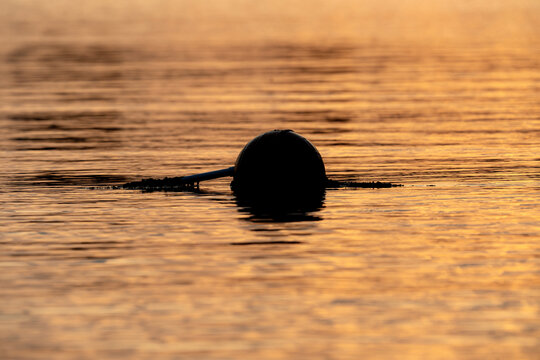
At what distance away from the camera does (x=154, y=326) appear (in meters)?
13.8

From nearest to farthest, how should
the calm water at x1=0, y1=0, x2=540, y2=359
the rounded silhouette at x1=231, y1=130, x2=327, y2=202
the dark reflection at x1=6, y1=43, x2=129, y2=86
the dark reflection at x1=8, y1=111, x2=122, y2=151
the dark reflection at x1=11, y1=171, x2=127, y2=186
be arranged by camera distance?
the calm water at x1=0, y1=0, x2=540, y2=359
the rounded silhouette at x1=231, y1=130, x2=327, y2=202
the dark reflection at x1=11, y1=171, x2=127, y2=186
the dark reflection at x1=8, y1=111, x2=122, y2=151
the dark reflection at x1=6, y1=43, x2=129, y2=86

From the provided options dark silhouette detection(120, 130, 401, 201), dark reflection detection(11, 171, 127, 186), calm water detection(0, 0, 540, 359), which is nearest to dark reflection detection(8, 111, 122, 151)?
calm water detection(0, 0, 540, 359)

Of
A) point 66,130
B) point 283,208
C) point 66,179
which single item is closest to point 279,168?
point 283,208

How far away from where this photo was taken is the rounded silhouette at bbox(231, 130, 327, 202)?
23656 mm

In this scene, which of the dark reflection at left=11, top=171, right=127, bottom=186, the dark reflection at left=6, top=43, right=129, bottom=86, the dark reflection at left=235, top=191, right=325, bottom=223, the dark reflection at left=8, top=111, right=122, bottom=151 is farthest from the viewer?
the dark reflection at left=6, top=43, right=129, bottom=86

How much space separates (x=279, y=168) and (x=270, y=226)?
146 inches

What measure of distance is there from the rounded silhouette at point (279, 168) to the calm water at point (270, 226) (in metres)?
0.74

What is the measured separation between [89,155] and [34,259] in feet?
41.1

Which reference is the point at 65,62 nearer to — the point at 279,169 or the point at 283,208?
the point at 279,169

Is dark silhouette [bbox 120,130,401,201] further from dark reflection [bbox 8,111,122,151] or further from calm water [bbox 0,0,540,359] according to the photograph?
dark reflection [bbox 8,111,122,151]

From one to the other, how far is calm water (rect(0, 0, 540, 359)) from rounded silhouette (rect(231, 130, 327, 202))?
2.44 ft

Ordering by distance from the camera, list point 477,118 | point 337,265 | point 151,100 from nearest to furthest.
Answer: point 337,265 → point 477,118 → point 151,100

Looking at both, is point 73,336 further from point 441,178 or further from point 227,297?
point 441,178

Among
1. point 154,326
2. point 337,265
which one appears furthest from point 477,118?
point 154,326
